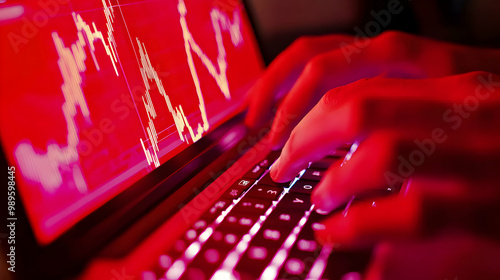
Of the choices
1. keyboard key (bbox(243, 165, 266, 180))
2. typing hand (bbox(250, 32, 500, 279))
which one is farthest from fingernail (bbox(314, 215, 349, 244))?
keyboard key (bbox(243, 165, 266, 180))

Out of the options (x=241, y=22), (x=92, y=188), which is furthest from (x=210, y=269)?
(x=241, y=22)

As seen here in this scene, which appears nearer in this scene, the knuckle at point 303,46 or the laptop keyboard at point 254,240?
the laptop keyboard at point 254,240

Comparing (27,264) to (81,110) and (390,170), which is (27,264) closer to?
(81,110)

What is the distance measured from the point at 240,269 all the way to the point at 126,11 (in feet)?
1.30

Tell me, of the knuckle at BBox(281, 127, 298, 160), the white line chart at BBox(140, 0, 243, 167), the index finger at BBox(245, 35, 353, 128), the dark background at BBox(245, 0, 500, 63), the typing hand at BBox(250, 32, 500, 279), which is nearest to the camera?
the typing hand at BBox(250, 32, 500, 279)

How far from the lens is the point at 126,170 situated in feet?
1.61

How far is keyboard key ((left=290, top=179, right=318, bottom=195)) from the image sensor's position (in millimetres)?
493
